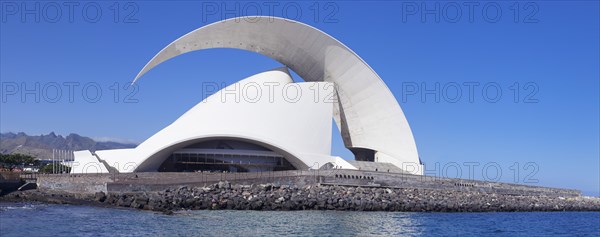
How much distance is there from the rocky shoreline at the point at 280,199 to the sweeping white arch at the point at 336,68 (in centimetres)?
568

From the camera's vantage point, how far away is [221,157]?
109ft

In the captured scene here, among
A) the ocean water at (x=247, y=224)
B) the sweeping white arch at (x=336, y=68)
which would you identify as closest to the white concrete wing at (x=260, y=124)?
the sweeping white arch at (x=336, y=68)

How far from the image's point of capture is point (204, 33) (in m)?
34.2

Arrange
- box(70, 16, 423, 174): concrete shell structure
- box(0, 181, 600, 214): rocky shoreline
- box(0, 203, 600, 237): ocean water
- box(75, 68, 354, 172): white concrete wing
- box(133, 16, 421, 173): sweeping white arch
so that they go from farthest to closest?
box(133, 16, 421, 173): sweeping white arch
box(70, 16, 423, 174): concrete shell structure
box(75, 68, 354, 172): white concrete wing
box(0, 181, 600, 214): rocky shoreline
box(0, 203, 600, 237): ocean water

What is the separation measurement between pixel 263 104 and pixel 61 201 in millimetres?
12713

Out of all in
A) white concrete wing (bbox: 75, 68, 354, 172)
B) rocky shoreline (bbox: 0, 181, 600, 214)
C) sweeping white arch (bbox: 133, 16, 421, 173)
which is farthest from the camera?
sweeping white arch (bbox: 133, 16, 421, 173)

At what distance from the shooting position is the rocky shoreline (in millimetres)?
24406

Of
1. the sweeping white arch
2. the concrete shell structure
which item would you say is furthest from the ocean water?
the sweeping white arch

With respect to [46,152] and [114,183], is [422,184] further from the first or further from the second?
[46,152]

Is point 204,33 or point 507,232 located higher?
point 204,33

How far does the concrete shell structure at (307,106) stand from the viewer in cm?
3231

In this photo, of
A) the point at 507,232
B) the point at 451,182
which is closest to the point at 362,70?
the point at 451,182

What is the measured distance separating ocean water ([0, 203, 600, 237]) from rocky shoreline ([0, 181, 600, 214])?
111 cm

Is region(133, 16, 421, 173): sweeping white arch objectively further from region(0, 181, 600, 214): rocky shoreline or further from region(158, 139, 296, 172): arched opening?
region(0, 181, 600, 214): rocky shoreline
